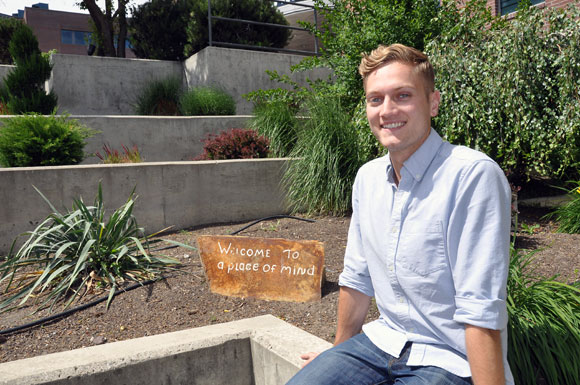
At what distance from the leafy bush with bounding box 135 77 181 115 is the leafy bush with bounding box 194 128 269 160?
3849 mm

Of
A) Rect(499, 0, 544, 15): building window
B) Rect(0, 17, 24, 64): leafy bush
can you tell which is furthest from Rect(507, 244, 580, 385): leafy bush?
Rect(0, 17, 24, 64): leafy bush

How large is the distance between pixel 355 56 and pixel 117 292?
4.68 metres

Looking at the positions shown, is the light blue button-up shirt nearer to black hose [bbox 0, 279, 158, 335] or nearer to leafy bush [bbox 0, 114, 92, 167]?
black hose [bbox 0, 279, 158, 335]

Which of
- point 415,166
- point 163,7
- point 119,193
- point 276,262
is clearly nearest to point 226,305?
point 276,262

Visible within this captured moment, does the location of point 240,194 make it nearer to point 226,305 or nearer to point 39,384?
point 226,305

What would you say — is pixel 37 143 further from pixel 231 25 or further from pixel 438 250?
pixel 231 25

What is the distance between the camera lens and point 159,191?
573 centimetres

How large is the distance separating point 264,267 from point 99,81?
8746mm

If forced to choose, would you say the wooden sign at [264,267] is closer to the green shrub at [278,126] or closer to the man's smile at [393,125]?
the man's smile at [393,125]

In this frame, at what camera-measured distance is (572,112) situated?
4.96 metres

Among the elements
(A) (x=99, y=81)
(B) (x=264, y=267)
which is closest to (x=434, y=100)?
(B) (x=264, y=267)

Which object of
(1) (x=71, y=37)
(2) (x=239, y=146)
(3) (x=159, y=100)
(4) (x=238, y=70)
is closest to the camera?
(2) (x=239, y=146)

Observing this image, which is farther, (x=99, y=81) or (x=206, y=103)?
(x=99, y=81)

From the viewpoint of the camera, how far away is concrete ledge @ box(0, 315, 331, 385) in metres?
2.20
